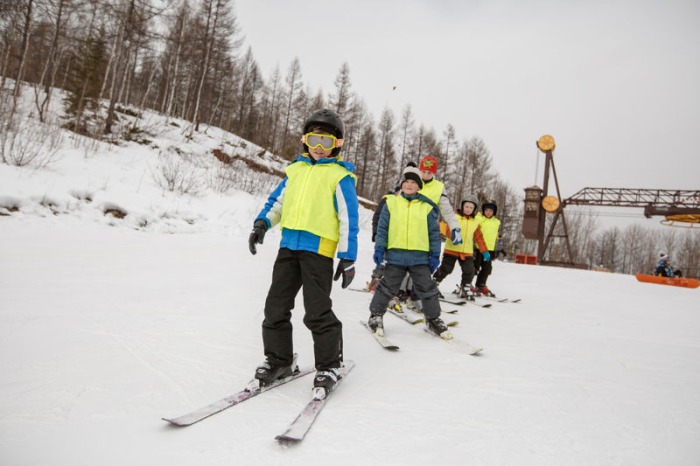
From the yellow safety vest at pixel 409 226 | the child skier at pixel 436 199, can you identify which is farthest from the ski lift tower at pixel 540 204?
the yellow safety vest at pixel 409 226

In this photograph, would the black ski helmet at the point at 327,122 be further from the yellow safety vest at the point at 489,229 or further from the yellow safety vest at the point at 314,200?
the yellow safety vest at the point at 489,229

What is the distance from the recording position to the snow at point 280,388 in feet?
5.49

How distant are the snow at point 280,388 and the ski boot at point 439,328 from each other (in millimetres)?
135

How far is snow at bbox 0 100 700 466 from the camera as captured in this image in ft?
5.49

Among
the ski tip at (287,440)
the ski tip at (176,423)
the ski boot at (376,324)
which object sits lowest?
the ski tip at (176,423)

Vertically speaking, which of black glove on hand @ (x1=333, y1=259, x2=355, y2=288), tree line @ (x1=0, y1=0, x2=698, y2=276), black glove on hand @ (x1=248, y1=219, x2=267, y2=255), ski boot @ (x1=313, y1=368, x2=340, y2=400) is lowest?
ski boot @ (x1=313, y1=368, x2=340, y2=400)

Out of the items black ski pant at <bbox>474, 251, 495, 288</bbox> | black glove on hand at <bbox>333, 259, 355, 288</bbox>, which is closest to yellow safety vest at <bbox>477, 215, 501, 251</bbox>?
black ski pant at <bbox>474, 251, 495, 288</bbox>

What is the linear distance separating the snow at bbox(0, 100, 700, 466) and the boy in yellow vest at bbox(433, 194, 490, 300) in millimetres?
658

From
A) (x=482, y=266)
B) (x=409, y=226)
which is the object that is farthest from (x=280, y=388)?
(x=482, y=266)

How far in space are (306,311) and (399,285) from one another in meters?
1.64

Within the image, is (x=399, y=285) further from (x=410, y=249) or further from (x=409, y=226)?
(x=409, y=226)

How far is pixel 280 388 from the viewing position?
231cm

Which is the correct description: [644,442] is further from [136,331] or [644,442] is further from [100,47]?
[100,47]

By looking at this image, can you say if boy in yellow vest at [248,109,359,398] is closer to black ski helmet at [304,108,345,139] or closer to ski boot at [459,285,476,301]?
black ski helmet at [304,108,345,139]
